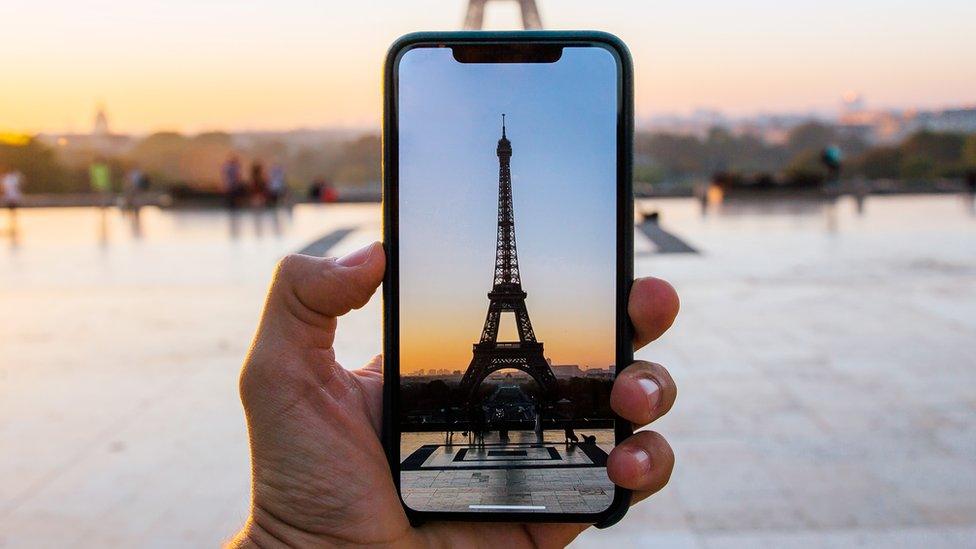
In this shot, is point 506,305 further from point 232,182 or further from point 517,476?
point 232,182

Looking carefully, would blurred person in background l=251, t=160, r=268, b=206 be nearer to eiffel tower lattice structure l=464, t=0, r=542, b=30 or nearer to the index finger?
eiffel tower lattice structure l=464, t=0, r=542, b=30

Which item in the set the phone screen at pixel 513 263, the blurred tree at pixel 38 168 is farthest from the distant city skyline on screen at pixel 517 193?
the blurred tree at pixel 38 168

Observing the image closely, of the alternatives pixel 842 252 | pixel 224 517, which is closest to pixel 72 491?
pixel 224 517

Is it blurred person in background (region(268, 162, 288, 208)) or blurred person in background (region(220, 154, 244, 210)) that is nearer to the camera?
blurred person in background (region(268, 162, 288, 208))

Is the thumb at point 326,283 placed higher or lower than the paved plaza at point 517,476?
higher

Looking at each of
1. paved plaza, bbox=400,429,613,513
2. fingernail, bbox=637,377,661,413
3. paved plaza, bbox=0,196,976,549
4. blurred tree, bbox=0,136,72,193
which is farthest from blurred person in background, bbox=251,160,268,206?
fingernail, bbox=637,377,661,413

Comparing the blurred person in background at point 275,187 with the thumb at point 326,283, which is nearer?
the thumb at point 326,283

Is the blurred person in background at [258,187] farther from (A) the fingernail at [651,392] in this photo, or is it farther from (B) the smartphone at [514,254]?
(A) the fingernail at [651,392]
